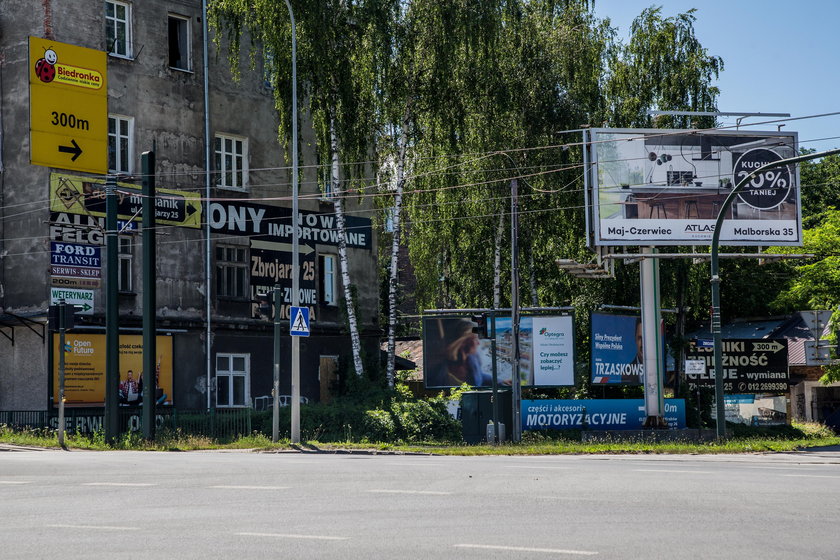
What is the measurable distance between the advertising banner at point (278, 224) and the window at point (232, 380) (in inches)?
174

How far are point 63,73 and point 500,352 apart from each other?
55.3ft

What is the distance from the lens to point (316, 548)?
28.8ft

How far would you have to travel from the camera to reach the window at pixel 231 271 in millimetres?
38562

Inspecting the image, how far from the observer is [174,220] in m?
37.0

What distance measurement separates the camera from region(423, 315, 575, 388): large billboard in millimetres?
36969

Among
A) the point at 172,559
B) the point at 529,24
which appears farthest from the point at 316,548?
the point at 529,24

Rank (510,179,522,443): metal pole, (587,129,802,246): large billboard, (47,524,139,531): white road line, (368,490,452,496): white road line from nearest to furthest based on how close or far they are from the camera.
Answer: (47,524,139,531): white road line < (368,490,452,496): white road line < (510,179,522,443): metal pole < (587,129,802,246): large billboard

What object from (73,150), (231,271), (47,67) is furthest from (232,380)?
(47,67)

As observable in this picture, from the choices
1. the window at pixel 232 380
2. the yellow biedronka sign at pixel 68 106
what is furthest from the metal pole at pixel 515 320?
the yellow biedronka sign at pixel 68 106

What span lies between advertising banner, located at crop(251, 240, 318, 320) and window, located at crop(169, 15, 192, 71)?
22.0 ft

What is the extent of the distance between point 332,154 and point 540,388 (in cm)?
1084

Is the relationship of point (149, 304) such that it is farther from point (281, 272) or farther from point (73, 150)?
point (281, 272)

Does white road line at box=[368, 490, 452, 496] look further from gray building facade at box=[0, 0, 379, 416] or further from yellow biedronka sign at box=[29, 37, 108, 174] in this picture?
yellow biedronka sign at box=[29, 37, 108, 174]

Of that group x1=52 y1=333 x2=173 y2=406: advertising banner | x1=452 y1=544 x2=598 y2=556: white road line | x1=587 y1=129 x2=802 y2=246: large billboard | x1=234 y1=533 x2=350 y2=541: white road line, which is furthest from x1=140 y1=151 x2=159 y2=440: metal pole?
x1=452 y1=544 x2=598 y2=556: white road line
